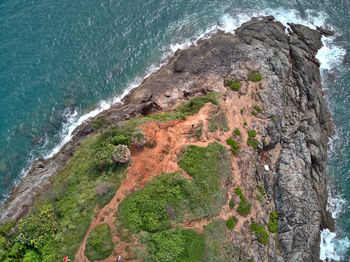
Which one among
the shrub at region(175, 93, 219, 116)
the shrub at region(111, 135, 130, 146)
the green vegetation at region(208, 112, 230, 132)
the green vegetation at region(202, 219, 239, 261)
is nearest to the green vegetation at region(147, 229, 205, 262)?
the green vegetation at region(202, 219, 239, 261)

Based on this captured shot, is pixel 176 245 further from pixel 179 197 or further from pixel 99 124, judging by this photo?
pixel 99 124

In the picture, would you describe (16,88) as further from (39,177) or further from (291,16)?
(291,16)

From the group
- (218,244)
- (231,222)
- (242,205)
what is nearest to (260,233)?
(242,205)

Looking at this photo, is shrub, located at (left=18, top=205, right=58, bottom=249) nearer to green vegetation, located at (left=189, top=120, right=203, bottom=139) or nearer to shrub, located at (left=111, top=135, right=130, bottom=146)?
shrub, located at (left=111, top=135, right=130, bottom=146)

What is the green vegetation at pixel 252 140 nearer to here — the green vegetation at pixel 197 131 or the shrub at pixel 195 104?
the shrub at pixel 195 104

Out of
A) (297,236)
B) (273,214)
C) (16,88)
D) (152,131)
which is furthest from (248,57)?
(16,88)

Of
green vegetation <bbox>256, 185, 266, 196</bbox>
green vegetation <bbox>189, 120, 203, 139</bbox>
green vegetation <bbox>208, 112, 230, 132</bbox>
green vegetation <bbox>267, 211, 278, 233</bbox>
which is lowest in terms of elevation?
green vegetation <bbox>267, 211, 278, 233</bbox>

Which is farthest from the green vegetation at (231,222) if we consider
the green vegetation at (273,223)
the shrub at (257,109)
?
the shrub at (257,109)
